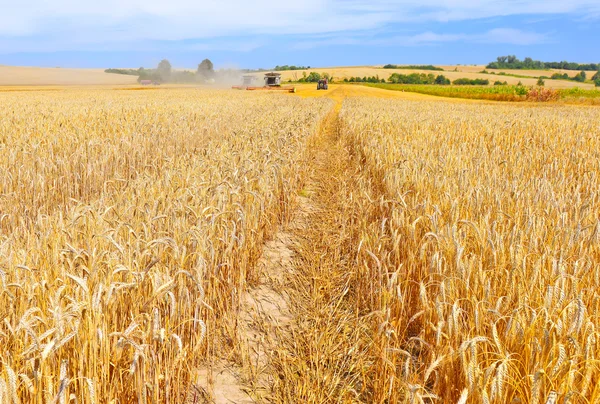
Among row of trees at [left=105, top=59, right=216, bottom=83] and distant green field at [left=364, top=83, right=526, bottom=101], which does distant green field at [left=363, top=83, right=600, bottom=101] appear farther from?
row of trees at [left=105, top=59, right=216, bottom=83]

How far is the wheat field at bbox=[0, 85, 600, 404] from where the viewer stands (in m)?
2.09

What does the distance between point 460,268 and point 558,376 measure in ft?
2.99

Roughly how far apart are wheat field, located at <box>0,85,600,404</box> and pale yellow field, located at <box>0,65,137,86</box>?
90.5m

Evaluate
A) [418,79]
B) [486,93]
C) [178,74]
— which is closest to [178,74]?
[178,74]

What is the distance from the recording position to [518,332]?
228cm

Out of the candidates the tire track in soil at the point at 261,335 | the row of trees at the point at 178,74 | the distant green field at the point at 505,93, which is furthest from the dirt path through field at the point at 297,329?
the row of trees at the point at 178,74

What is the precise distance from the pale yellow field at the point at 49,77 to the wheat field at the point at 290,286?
9052 cm

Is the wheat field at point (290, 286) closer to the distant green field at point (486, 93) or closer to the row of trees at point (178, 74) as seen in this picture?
the distant green field at point (486, 93)

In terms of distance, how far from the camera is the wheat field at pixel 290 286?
82.3 inches

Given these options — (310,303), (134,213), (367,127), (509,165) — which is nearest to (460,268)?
(310,303)

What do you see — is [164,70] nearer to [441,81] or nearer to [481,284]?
[441,81]

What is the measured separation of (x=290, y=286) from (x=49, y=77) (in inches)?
4348

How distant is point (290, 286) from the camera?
14.9ft

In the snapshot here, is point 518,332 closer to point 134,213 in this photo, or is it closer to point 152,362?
point 152,362
